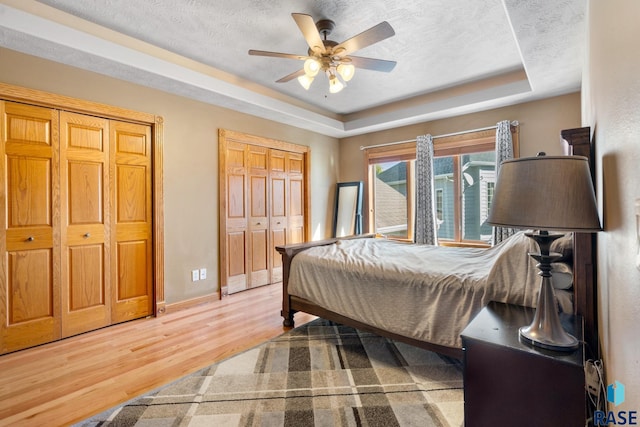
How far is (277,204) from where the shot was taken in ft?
15.1

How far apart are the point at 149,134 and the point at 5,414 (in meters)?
2.51

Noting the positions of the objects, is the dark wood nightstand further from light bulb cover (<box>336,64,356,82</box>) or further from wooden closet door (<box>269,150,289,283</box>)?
wooden closet door (<box>269,150,289,283</box>)

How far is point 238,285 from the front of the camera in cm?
406

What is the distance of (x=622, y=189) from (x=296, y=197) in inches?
169

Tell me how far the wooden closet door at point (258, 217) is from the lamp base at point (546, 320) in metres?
3.54

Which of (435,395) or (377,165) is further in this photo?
(377,165)

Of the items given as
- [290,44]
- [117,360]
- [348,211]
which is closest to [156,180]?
[117,360]

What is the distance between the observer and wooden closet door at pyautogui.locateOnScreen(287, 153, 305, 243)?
4.80 metres

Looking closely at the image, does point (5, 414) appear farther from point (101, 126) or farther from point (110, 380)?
point (101, 126)

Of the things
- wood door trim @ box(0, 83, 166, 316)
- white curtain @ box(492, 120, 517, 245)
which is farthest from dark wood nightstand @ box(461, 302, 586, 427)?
wood door trim @ box(0, 83, 166, 316)

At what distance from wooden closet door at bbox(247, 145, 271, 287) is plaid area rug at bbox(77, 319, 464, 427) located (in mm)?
1969

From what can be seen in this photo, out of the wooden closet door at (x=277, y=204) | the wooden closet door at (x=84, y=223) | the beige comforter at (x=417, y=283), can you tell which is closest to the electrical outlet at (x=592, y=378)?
the beige comforter at (x=417, y=283)

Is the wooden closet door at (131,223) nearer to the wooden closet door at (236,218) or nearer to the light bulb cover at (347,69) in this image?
the wooden closet door at (236,218)

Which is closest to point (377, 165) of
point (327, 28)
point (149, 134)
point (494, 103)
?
point (494, 103)
